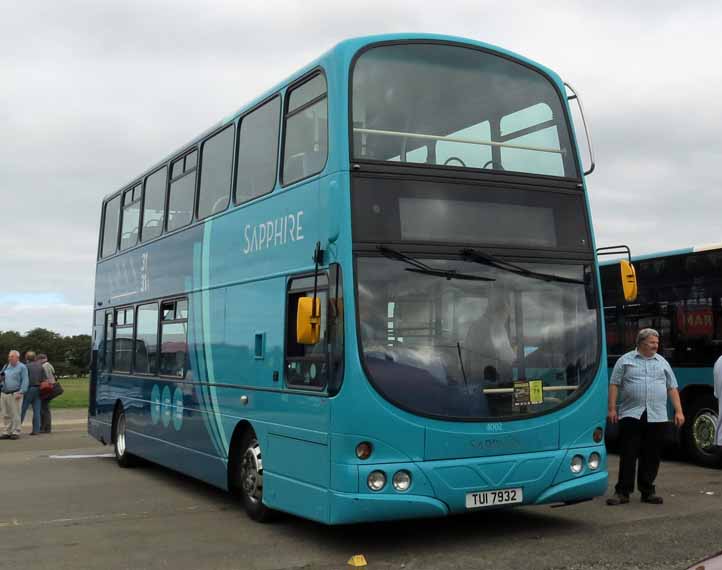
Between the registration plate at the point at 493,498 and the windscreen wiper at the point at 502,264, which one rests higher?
the windscreen wiper at the point at 502,264

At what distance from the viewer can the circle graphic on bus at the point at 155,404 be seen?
12711 mm

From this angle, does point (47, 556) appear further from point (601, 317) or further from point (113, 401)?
point (113, 401)

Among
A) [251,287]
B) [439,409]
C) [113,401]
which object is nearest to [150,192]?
[113,401]

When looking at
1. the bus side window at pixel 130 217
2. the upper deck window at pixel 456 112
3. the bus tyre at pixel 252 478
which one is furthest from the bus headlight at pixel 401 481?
the bus side window at pixel 130 217

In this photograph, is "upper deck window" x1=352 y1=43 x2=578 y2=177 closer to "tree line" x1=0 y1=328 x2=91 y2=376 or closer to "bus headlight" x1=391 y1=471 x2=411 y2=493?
"bus headlight" x1=391 y1=471 x2=411 y2=493

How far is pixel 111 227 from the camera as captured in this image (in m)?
16.2

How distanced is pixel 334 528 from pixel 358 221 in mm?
3017

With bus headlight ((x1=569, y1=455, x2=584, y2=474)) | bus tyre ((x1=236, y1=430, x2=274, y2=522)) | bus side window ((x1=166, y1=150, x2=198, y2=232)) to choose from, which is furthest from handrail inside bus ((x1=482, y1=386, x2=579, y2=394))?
bus side window ((x1=166, y1=150, x2=198, y2=232))

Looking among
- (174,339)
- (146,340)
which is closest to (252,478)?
(174,339)

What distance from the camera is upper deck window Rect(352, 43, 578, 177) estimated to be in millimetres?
8266

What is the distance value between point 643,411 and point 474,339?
296 centimetres

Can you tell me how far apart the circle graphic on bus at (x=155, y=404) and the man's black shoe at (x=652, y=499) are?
6104mm

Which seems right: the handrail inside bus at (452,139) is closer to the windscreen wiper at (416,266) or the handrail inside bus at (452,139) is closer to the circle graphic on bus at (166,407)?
the windscreen wiper at (416,266)

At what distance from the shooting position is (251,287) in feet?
31.7
